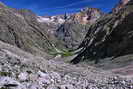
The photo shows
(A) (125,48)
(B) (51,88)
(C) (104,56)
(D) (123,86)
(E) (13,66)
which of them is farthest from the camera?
(C) (104,56)

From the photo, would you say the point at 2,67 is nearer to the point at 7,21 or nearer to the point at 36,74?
the point at 36,74

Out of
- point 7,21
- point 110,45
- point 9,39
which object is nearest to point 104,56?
point 110,45

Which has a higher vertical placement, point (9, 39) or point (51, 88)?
point (9, 39)

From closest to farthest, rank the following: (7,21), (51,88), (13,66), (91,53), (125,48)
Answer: (51,88)
(13,66)
(125,48)
(91,53)
(7,21)

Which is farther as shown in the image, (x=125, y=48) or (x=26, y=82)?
(x=125, y=48)

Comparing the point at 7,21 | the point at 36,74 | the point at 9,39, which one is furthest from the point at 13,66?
the point at 7,21

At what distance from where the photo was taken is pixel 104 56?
7306 cm

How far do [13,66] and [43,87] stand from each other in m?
5.21

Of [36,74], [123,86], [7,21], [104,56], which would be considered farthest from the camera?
[7,21]

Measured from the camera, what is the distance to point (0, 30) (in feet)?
500

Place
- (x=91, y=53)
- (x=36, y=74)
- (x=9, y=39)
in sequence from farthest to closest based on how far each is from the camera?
(x=9, y=39)
(x=91, y=53)
(x=36, y=74)

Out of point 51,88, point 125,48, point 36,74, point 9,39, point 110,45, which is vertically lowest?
point 51,88

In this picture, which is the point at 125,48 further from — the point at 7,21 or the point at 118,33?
the point at 7,21

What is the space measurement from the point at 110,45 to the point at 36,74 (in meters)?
58.8
